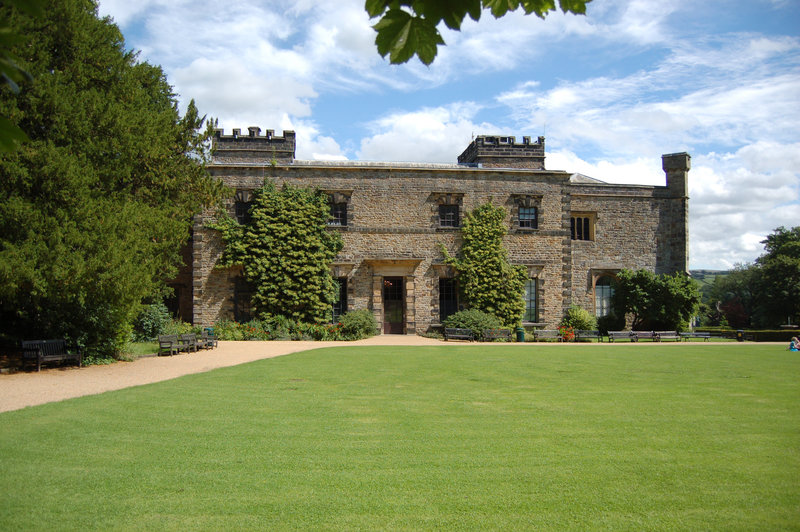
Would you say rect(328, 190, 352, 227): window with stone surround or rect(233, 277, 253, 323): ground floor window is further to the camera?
rect(328, 190, 352, 227): window with stone surround

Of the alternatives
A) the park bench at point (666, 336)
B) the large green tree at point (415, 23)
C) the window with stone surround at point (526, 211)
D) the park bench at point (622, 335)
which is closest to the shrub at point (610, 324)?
the park bench at point (622, 335)

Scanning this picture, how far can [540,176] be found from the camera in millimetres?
25859

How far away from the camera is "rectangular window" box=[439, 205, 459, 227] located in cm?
2547

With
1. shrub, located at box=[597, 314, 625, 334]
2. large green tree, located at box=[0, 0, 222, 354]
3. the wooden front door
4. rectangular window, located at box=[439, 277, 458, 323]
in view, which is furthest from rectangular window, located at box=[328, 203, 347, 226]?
shrub, located at box=[597, 314, 625, 334]

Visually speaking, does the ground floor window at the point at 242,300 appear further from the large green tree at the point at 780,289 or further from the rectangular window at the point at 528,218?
the large green tree at the point at 780,289

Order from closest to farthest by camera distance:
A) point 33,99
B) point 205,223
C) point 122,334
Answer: point 33,99
point 122,334
point 205,223

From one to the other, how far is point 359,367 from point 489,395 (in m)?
4.32

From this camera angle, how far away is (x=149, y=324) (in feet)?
69.6

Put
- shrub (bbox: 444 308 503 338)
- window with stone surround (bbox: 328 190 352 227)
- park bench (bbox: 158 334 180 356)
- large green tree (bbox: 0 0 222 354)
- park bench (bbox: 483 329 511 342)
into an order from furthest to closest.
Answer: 1. window with stone surround (bbox: 328 190 352 227)
2. shrub (bbox: 444 308 503 338)
3. park bench (bbox: 483 329 511 342)
4. park bench (bbox: 158 334 180 356)
5. large green tree (bbox: 0 0 222 354)

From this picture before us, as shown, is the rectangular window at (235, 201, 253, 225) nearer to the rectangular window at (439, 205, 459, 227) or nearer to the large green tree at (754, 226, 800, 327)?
the rectangular window at (439, 205, 459, 227)

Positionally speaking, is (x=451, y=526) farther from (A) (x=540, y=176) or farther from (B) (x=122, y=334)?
(A) (x=540, y=176)

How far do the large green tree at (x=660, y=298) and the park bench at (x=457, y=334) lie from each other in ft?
27.9

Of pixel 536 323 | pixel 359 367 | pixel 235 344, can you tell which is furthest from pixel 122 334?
pixel 536 323

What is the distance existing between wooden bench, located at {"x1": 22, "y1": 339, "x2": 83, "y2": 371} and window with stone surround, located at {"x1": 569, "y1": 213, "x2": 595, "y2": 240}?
23.1m
